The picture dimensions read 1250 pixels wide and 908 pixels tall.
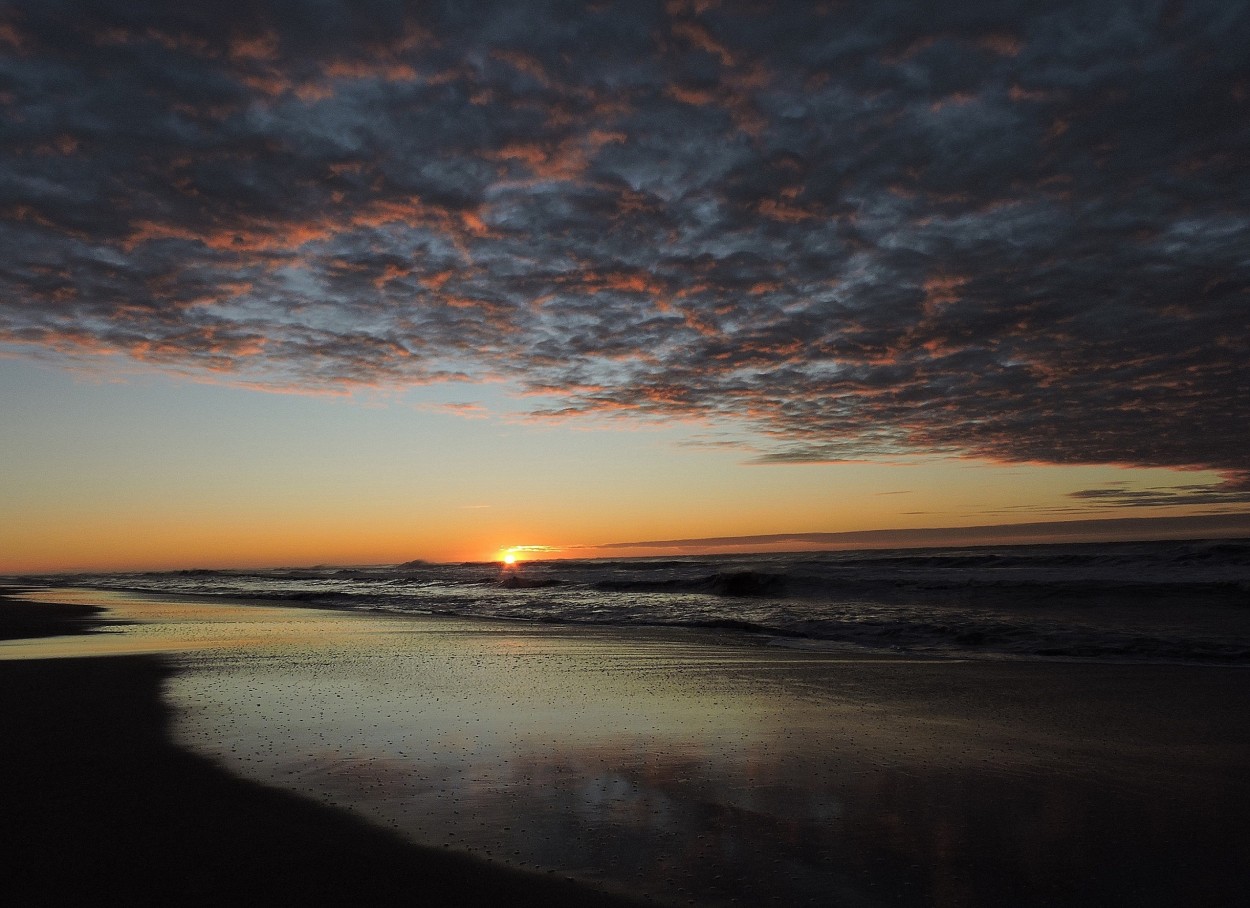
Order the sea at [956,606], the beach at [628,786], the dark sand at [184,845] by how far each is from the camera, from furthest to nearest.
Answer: the sea at [956,606] < the beach at [628,786] < the dark sand at [184,845]

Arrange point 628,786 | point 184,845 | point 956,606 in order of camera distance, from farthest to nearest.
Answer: point 956,606
point 628,786
point 184,845

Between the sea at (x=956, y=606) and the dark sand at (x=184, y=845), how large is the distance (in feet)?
35.4

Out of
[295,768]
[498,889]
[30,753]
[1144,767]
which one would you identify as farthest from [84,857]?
[1144,767]

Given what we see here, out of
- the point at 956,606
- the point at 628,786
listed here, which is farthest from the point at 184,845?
the point at 956,606

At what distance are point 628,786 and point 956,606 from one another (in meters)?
19.9

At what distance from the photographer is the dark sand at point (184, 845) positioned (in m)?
3.57

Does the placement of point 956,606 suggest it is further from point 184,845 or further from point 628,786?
point 184,845

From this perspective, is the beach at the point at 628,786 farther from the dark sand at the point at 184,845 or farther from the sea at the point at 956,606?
the sea at the point at 956,606

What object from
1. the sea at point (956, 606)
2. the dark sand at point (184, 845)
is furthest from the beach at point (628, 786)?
the sea at point (956, 606)

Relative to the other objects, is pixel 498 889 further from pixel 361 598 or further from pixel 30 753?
pixel 361 598

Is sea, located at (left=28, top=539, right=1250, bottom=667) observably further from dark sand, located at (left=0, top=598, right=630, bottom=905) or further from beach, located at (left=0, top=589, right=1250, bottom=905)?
dark sand, located at (left=0, top=598, right=630, bottom=905)

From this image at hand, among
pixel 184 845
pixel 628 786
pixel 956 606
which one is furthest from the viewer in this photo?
pixel 956 606

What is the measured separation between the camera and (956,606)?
22125 mm

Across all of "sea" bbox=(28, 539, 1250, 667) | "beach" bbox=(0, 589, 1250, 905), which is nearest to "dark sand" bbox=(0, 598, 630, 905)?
"beach" bbox=(0, 589, 1250, 905)
